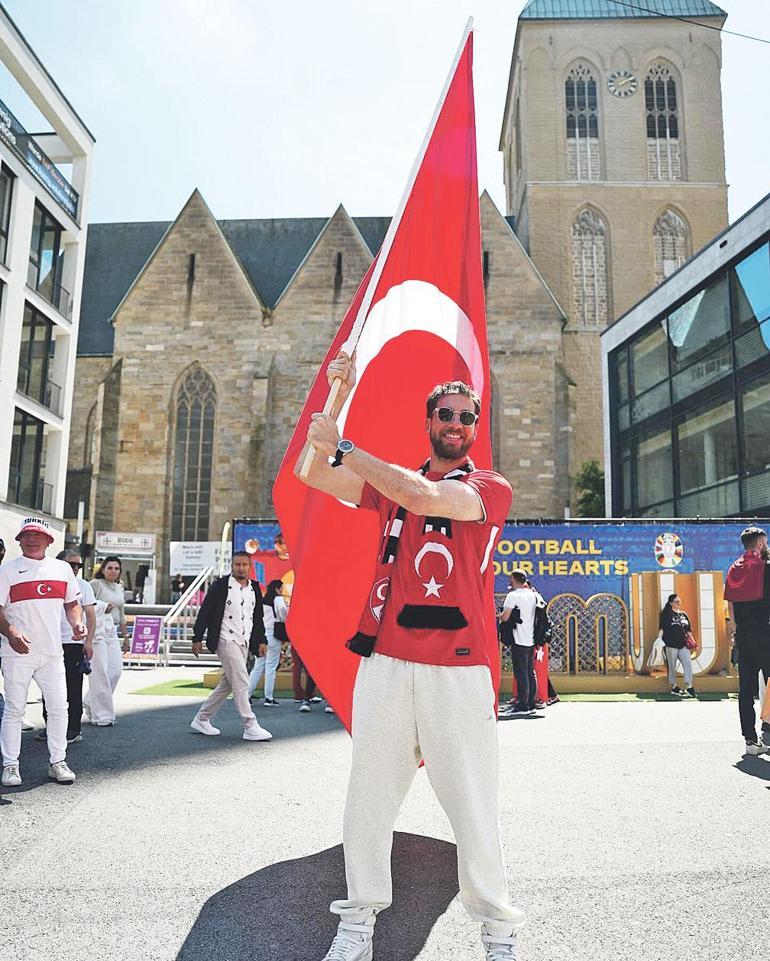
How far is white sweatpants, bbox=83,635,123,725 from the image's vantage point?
8.66 metres

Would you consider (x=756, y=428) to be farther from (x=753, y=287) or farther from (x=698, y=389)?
(x=753, y=287)

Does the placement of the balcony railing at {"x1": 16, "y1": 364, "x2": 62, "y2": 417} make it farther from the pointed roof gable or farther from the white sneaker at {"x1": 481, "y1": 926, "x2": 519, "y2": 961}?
the white sneaker at {"x1": 481, "y1": 926, "x2": 519, "y2": 961}

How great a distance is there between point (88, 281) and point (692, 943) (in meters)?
45.2

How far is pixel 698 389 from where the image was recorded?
72.5 ft

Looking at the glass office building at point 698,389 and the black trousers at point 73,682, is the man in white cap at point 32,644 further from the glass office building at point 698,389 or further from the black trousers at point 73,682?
the glass office building at point 698,389

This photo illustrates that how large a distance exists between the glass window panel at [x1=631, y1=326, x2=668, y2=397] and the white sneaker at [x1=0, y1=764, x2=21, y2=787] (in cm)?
2144

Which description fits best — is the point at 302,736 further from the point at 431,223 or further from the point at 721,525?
the point at 721,525

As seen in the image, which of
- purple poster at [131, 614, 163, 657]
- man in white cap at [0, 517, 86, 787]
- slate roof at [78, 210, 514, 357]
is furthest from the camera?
slate roof at [78, 210, 514, 357]

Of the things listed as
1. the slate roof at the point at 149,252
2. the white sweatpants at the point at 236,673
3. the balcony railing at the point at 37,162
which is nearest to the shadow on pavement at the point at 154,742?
the white sweatpants at the point at 236,673

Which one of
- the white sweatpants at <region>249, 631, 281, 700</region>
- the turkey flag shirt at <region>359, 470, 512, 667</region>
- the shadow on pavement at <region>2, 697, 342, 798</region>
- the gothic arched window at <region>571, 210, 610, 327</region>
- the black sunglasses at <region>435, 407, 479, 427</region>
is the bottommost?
the shadow on pavement at <region>2, 697, 342, 798</region>

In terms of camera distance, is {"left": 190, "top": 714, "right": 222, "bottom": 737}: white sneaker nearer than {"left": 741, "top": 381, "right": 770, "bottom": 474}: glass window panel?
Yes

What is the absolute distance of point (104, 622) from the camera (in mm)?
8805

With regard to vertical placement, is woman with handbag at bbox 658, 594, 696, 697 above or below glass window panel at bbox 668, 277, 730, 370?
below

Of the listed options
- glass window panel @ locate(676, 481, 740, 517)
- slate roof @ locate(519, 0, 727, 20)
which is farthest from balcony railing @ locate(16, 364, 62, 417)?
slate roof @ locate(519, 0, 727, 20)
